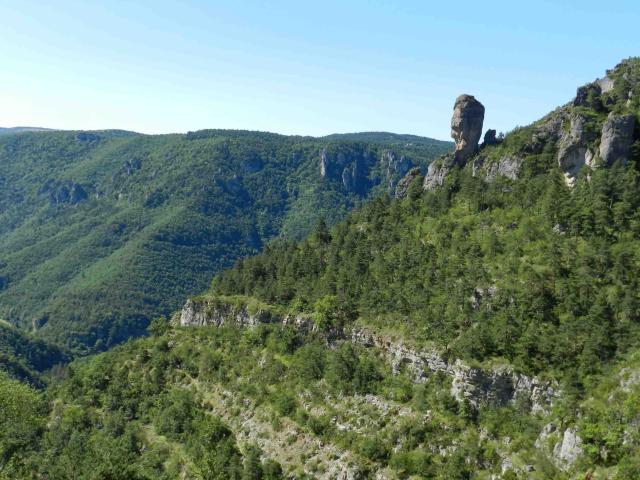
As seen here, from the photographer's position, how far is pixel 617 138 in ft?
260

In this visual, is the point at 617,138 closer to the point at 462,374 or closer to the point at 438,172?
the point at 438,172

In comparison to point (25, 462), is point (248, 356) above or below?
above

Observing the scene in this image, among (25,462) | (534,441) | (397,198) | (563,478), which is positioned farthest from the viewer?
(397,198)

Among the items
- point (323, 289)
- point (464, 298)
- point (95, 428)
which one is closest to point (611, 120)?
point (464, 298)

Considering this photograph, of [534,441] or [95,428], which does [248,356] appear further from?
[534,441]

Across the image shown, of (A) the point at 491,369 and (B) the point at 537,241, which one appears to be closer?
(A) the point at 491,369

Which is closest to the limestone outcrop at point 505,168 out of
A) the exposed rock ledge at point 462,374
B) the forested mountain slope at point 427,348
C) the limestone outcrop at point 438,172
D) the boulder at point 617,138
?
the forested mountain slope at point 427,348

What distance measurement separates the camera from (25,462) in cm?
7656

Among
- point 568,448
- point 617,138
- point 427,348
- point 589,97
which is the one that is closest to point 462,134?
point 589,97

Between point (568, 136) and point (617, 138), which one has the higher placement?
point (568, 136)

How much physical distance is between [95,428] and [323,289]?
42.9 metres

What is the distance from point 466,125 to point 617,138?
2673 centimetres

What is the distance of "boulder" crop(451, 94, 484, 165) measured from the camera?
327 feet

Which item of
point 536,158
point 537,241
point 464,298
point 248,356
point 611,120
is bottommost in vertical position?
A: point 248,356
